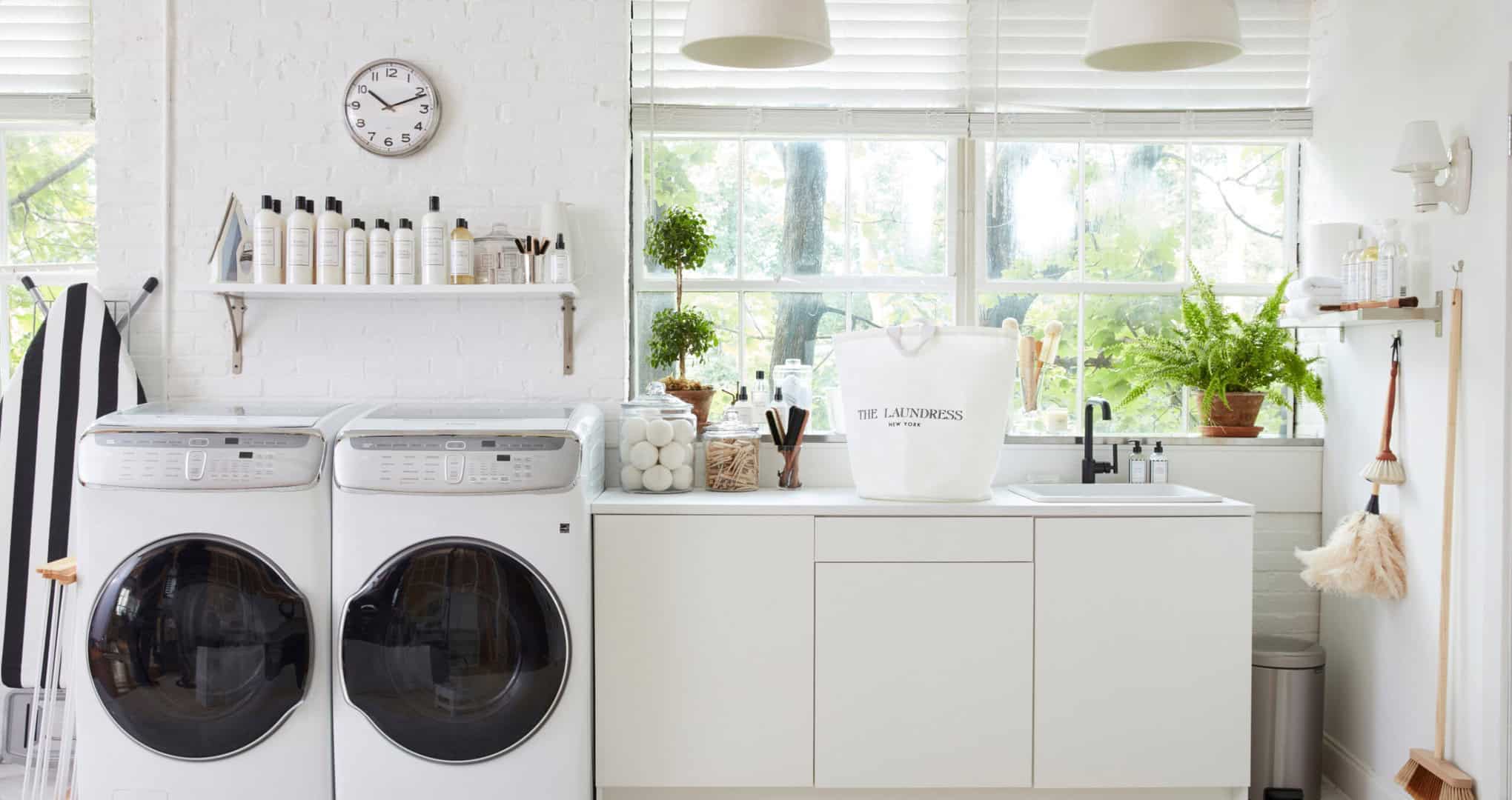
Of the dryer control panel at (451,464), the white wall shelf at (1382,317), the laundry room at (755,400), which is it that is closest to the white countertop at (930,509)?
the laundry room at (755,400)

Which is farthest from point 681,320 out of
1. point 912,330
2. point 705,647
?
point 705,647

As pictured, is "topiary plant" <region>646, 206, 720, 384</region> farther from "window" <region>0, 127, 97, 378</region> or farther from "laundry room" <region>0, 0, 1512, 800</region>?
"window" <region>0, 127, 97, 378</region>

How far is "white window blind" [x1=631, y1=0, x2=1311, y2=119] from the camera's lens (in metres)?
3.22

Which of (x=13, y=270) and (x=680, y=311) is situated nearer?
(x=680, y=311)

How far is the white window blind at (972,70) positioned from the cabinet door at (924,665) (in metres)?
1.58

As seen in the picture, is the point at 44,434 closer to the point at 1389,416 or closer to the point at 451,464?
the point at 451,464

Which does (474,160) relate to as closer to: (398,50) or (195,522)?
(398,50)

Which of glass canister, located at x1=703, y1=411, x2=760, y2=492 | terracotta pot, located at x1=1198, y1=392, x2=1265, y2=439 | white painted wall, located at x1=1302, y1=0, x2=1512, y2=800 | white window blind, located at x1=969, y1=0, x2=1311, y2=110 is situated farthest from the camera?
white window blind, located at x1=969, y1=0, x2=1311, y2=110

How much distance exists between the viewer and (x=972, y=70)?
3252 mm

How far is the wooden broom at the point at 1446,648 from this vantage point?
2.39 metres

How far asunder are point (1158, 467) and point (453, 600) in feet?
6.88

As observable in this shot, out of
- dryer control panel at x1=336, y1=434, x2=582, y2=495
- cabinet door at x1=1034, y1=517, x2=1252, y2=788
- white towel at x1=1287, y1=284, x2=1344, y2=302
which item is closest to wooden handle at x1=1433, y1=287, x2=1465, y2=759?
white towel at x1=1287, y1=284, x2=1344, y2=302

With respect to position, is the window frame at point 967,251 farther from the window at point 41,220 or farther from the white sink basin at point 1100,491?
the window at point 41,220

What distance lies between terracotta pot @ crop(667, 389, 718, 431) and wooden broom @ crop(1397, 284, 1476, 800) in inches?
75.8
